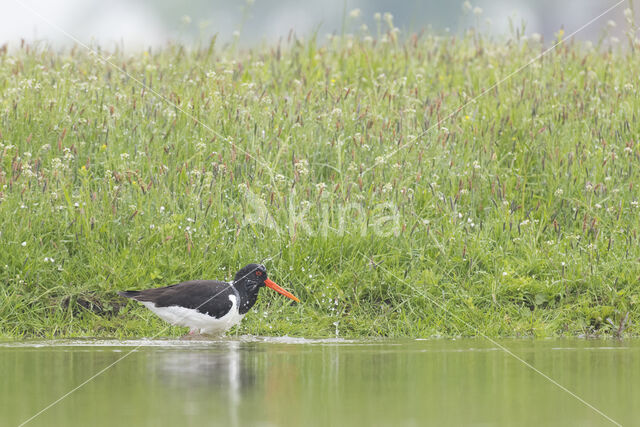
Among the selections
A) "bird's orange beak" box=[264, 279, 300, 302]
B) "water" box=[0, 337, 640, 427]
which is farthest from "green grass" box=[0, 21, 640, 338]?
"water" box=[0, 337, 640, 427]

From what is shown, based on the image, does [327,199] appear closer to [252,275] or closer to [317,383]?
[252,275]

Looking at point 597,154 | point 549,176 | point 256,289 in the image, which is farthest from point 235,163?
point 597,154

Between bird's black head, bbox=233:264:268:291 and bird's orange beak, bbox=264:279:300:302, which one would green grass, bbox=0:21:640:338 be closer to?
bird's orange beak, bbox=264:279:300:302

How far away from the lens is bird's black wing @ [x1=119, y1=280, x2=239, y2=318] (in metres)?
7.45

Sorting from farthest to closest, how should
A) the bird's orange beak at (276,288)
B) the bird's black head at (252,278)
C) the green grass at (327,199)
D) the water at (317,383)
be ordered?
the green grass at (327,199) < the bird's orange beak at (276,288) < the bird's black head at (252,278) < the water at (317,383)

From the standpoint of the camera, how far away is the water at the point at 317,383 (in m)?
4.18

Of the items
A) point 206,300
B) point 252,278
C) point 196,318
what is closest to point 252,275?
point 252,278

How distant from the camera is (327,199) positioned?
938 cm

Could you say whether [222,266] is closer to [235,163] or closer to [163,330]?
[163,330]

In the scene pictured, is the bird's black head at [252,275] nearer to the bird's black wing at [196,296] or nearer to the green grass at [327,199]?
the bird's black wing at [196,296]

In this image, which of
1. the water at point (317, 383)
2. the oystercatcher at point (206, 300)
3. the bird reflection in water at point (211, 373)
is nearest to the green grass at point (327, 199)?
the oystercatcher at point (206, 300)

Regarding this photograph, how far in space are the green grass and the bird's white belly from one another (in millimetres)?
320

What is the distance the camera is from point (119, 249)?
8.60 m

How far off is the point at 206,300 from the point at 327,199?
2305 millimetres
